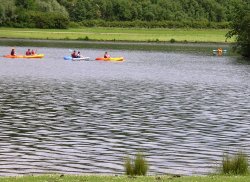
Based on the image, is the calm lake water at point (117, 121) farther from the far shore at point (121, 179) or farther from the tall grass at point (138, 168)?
the far shore at point (121, 179)

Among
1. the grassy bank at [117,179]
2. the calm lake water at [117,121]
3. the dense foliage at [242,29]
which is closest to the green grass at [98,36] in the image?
the dense foliage at [242,29]

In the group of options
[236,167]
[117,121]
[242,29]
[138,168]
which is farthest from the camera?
[242,29]

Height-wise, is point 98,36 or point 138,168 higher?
point 138,168

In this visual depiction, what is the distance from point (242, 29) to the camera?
114750 millimetres

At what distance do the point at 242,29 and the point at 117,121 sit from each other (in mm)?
80924

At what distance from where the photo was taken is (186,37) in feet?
541

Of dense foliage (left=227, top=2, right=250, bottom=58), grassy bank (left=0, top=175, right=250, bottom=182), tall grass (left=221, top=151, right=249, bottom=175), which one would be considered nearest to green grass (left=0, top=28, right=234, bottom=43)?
dense foliage (left=227, top=2, right=250, bottom=58)

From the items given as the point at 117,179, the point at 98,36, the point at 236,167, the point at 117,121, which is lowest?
the point at 98,36

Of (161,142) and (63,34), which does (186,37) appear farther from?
(161,142)

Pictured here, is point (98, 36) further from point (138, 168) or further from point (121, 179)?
point (121, 179)

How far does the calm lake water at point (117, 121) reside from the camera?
2656cm

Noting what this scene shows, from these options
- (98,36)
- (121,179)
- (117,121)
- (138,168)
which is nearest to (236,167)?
(138,168)

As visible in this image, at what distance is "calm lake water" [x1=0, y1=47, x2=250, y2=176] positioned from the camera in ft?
87.1

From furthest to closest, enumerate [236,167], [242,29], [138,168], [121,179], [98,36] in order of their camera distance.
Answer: [98,36]
[242,29]
[236,167]
[138,168]
[121,179]
